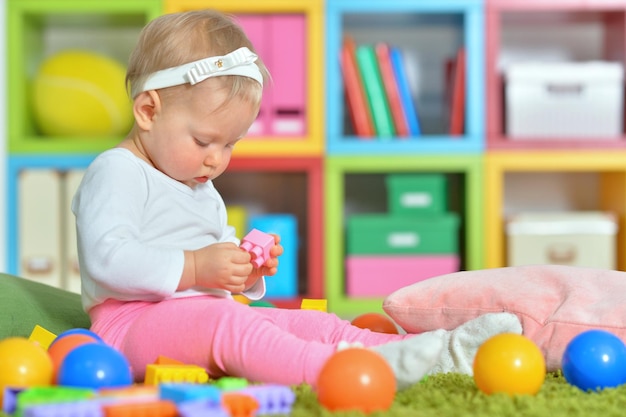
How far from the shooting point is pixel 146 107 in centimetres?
125

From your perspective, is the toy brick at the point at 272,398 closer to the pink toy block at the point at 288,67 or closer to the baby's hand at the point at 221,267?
the baby's hand at the point at 221,267

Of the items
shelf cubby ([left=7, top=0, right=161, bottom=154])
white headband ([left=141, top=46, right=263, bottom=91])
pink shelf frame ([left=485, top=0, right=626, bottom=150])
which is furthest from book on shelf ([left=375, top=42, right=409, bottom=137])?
white headband ([left=141, top=46, right=263, bottom=91])

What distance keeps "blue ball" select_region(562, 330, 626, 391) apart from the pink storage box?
1462mm

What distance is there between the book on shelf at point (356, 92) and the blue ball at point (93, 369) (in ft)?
5.52

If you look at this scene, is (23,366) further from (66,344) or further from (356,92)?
(356,92)

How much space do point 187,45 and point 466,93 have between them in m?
1.43

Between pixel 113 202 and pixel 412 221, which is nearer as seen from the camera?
pixel 113 202

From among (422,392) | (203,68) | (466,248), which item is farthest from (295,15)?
(422,392)

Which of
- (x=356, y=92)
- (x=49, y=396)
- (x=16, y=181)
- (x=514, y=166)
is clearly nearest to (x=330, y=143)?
(x=356, y=92)

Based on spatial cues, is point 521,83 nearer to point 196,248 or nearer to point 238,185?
point 238,185

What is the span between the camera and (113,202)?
117 centimetres

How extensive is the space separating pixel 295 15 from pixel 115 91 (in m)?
0.54

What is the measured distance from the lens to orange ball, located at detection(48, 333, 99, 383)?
1.01 meters

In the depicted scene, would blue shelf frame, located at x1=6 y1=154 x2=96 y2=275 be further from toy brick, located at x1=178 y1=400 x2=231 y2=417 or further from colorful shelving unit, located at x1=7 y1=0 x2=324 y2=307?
toy brick, located at x1=178 y1=400 x2=231 y2=417
